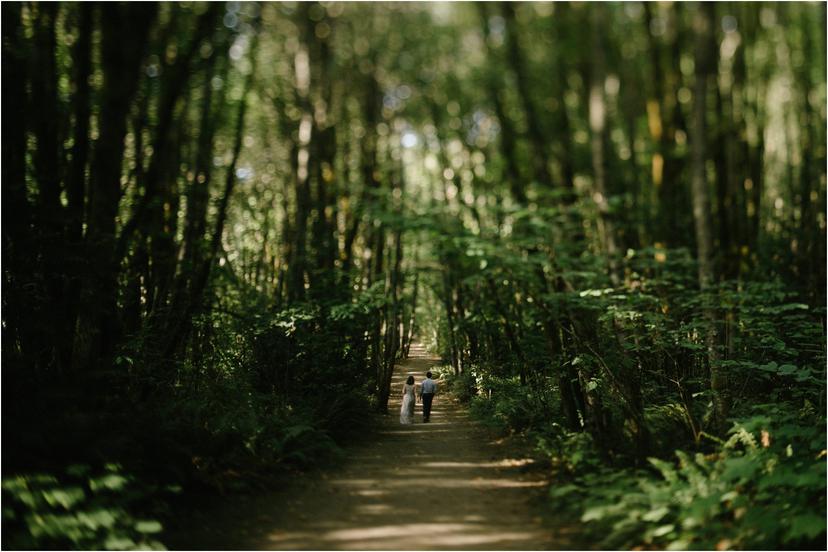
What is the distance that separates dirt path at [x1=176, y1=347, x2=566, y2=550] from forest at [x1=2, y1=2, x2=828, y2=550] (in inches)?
18.2

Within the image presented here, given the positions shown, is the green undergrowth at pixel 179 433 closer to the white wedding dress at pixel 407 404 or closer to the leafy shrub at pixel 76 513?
the leafy shrub at pixel 76 513

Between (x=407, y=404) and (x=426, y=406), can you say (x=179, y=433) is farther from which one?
(x=426, y=406)

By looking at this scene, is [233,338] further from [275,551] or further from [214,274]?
[275,551]

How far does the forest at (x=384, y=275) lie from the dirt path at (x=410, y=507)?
46 centimetres

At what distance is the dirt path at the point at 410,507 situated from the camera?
4238 mm

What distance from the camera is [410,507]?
5.05 metres

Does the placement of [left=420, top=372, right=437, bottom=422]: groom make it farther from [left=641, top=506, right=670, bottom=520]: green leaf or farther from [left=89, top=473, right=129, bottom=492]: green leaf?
[left=89, top=473, right=129, bottom=492]: green leaf

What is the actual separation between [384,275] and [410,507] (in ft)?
26.0

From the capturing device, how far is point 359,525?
179 inches

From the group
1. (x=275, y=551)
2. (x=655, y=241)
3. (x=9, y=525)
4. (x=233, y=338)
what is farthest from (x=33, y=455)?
(x=655, y=241)

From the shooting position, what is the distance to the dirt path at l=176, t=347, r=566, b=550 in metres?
4.24

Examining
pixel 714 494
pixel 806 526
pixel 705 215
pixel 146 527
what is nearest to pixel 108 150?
pixel 146 527

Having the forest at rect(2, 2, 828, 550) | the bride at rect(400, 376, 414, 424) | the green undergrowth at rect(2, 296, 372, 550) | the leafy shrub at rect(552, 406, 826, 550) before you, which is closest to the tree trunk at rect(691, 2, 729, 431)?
the forest at rect(2, 2, 828, 550)

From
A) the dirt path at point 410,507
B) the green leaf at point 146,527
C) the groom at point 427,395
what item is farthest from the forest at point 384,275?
the groom at point 427,395
